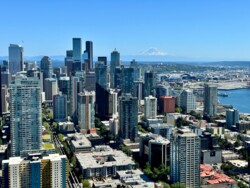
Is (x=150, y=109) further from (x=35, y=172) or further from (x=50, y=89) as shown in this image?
(x=35, y=172)

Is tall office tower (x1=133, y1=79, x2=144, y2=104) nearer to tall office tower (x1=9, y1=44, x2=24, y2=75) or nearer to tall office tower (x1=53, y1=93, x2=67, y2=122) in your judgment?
tall office tower (x1=53, y1=93, x2=67, y2=122)

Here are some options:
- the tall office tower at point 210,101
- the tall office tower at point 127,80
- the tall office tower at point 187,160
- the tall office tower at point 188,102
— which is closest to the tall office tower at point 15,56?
the tall office tower at point 127,80

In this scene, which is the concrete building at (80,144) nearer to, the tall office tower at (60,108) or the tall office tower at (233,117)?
the tall office tower at (60,108)

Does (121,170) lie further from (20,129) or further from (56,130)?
(56,130)

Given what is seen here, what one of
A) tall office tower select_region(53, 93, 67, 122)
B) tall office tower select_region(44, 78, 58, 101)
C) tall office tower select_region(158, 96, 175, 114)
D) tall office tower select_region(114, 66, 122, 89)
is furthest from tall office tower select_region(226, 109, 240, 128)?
tall office tower select_region(44, 78, 58, 101)

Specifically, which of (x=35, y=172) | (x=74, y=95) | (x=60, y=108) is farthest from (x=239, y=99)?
(x=35, y=172)
